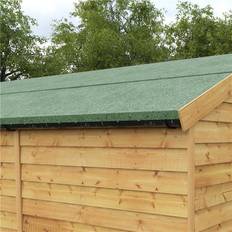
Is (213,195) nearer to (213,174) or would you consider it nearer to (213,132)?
(213,174)

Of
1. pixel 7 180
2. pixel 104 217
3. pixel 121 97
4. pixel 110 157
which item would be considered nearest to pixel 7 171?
pixel 7 180

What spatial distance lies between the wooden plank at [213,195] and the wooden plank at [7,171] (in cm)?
295

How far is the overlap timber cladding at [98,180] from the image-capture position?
206 inches

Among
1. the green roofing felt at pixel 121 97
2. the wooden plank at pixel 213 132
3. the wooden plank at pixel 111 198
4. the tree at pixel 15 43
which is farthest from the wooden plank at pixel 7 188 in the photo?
the tree at pixel 15 43

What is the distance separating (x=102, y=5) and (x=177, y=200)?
1579 inches

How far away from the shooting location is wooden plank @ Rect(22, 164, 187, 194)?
5.21m

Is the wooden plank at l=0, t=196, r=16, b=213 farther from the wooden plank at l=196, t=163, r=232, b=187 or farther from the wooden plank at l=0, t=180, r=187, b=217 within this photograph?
the wooden plank at l=196, t=163, r=232, b=187

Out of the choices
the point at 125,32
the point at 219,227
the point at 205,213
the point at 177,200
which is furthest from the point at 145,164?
the point at 125,32

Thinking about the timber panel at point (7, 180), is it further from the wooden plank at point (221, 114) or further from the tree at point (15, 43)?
the tree at point (15, 43)

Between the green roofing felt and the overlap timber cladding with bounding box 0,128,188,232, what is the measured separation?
317 millimetres

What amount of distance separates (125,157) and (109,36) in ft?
107

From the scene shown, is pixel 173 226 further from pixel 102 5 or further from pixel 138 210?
pixel 102 5

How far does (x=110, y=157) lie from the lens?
18.7 feet

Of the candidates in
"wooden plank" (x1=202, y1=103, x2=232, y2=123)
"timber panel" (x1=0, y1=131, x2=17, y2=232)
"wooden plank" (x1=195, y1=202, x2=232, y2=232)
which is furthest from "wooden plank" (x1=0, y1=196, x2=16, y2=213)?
"wooden plank" (x1=202, y1=103, x2=232, y2=123)
